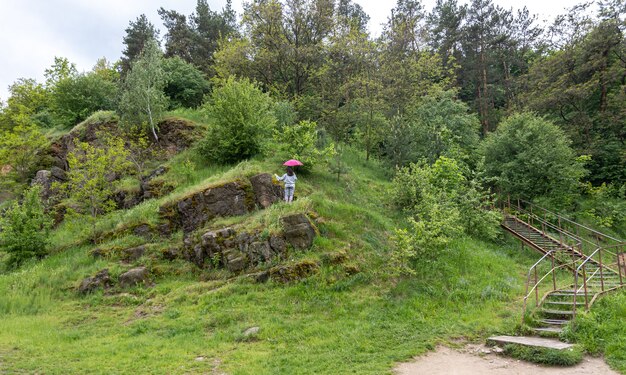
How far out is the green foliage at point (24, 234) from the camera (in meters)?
16.2

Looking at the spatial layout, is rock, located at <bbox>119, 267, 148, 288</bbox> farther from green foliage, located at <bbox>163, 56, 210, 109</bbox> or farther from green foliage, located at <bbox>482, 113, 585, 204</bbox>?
green foliage, located at <bbox>482, 113, 585, 204</bbox>

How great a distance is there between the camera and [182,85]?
27938 millimetres

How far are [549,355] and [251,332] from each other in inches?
273

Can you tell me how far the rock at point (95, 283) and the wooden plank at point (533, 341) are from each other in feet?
41.2

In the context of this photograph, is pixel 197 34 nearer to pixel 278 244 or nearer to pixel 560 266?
pixel 278 244

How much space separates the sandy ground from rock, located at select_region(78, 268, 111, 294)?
10876mm

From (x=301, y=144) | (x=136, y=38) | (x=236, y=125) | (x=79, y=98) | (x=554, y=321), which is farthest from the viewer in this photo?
(x=136, y=38)

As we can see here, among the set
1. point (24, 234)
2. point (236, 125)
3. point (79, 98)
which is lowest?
point (24, 234)

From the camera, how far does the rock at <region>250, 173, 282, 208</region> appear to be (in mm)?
15453

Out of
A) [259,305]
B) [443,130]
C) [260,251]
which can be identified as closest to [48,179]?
[260,251]

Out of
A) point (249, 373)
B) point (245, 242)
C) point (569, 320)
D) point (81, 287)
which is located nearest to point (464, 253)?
point (569, 320)

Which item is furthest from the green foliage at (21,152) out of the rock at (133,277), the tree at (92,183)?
the rock at (133,277)

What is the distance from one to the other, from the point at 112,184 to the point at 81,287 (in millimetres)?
7116

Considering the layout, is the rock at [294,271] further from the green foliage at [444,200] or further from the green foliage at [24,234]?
the green foliage at [24,234]
